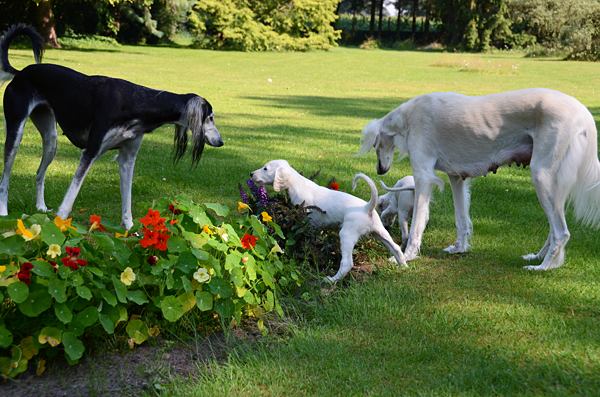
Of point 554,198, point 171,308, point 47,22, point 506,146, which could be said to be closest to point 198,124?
point 171,308

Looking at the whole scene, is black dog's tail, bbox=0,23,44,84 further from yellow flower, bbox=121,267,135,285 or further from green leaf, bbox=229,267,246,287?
green leaf, bbox=229,267,246,287

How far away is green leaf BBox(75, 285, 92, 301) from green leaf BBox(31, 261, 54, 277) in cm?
16

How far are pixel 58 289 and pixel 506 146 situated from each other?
3620mm

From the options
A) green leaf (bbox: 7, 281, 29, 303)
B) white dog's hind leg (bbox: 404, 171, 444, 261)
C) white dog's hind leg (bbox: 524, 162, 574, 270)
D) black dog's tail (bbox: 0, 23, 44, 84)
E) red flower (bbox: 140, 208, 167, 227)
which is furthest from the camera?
black dog's tail (bbox: 0, 23, 44, 84)

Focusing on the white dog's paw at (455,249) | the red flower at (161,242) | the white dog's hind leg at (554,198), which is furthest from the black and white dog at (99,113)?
the white dog's hind leg at (554,198)

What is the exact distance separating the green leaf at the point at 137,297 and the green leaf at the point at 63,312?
33cm

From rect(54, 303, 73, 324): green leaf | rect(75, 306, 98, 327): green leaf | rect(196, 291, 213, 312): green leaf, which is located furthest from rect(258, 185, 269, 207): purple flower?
rect(54, 303, 73, 324): green leaf

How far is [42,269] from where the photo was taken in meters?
2.77

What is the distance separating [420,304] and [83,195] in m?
4.46

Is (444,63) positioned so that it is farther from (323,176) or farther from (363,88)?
(323,176)

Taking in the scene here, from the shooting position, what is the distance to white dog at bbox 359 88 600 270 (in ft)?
14.0

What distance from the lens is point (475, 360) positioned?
305 cm

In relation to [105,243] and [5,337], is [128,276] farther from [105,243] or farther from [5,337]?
[5,337]

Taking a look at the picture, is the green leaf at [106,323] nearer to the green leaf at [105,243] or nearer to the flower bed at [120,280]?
→ the flower bed at [120,280]
